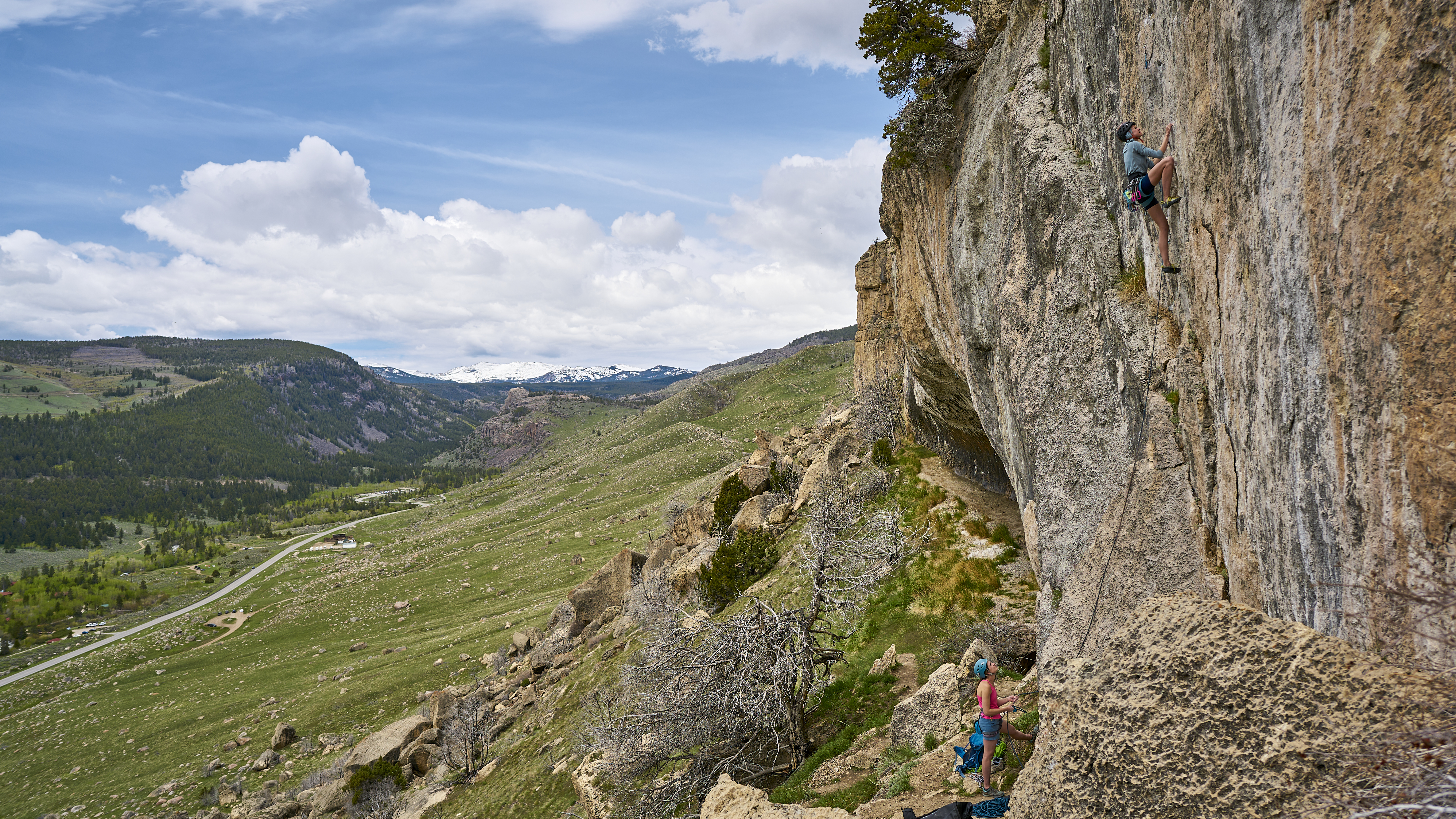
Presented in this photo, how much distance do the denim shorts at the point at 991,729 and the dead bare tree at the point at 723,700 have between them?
4.79 meters

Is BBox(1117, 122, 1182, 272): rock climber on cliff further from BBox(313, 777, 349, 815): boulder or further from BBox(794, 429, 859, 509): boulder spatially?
BBox(313, 777, 349, 815): boulder

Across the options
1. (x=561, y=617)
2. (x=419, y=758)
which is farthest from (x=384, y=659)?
(x=419, y=758)

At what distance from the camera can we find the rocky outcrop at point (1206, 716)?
13.7 feet

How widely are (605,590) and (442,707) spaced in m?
10.9

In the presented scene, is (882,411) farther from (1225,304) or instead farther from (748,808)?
(1225,304)

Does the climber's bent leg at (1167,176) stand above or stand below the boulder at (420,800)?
above

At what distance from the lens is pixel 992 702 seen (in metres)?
9.45

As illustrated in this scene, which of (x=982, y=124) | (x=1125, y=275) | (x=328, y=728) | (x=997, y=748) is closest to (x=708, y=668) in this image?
(x=997, y=748)

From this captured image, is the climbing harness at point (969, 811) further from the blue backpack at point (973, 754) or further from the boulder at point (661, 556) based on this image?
the boulder at point (661, 556)

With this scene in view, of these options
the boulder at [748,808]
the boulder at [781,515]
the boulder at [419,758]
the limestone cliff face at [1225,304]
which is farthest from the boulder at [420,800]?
the limestone cliff face at [1225,304]

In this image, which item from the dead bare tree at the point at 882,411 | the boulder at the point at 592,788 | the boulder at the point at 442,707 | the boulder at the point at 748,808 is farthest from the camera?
the dead bare tree at the point at 882,411

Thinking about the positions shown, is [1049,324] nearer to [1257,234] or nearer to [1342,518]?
[1257,234]

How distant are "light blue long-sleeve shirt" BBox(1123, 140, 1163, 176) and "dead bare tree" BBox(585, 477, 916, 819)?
1006 centimetres

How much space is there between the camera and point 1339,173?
4820 mm
